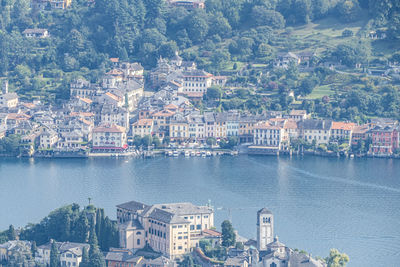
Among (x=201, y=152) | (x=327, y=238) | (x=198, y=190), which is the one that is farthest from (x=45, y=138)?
(x=327, y=238)

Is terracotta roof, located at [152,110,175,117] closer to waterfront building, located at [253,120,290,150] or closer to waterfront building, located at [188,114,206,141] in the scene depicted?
waterfront building, located at [188,114,206,141]

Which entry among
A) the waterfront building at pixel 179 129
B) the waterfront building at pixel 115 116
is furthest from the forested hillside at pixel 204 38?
the waterfront building at pixel 179 129

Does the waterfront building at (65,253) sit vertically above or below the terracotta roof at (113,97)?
below

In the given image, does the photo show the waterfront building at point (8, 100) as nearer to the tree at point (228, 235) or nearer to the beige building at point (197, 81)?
the beige building at point (197, 81)

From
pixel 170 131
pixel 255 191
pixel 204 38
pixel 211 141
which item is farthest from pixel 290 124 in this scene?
pixel 204 38

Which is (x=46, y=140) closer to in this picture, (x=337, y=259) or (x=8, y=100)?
(x=8, y=100)

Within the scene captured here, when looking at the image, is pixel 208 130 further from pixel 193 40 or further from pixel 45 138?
pixel 193 40

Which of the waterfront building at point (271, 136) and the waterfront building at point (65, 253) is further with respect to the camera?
the waterfront building at point (271, 136)
